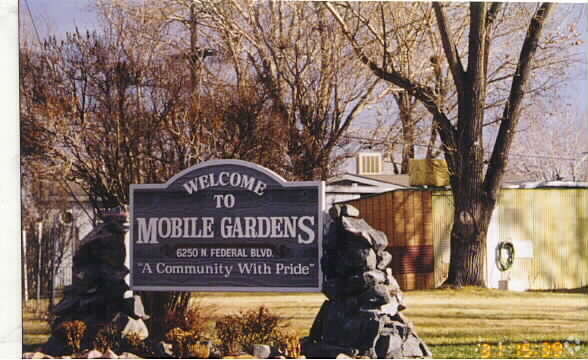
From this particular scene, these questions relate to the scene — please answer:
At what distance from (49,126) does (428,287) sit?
488cm

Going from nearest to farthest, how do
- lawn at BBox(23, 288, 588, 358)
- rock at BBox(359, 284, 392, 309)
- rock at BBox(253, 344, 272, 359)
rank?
rock at BBox(359, 284, 392, 309) < rock at BBox(253, 344, 272, 359) < lawn at BBox(23, 288, 588, 358)

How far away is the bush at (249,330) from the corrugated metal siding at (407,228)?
1.53 metres

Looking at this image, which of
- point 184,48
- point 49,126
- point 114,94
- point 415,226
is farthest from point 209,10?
point 415,226

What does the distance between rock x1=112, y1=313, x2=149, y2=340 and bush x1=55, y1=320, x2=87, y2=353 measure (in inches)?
15.2

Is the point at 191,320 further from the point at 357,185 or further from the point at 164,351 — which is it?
the point at 357,185

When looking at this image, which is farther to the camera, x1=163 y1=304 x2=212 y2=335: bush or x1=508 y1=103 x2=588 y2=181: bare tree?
x1=163 y1=304 x2=212 y2=335: bush

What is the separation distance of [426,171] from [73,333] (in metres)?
4.50

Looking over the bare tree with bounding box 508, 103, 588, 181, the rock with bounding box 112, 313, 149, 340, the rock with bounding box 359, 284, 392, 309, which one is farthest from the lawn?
the bare tree with bounding box 508, 103, 588, 181

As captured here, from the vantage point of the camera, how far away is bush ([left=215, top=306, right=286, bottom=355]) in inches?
408

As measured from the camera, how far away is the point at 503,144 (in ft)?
34.4

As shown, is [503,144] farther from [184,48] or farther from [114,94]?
[114,94]

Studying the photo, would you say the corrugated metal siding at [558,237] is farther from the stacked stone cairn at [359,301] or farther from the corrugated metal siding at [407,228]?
the stacked stone cairn at [359,301]

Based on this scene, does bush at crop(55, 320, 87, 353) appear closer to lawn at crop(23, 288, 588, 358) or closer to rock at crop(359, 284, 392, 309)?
lawn at crop(23, 288, 588, 358)

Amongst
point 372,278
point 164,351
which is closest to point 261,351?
point 164,351
